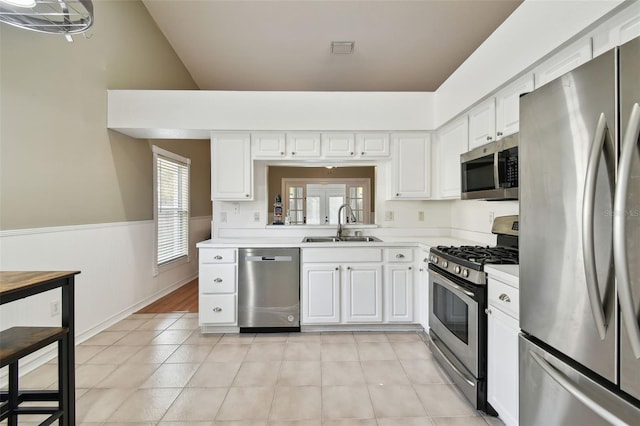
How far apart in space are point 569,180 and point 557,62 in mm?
1073

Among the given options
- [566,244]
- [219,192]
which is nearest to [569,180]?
[566,244]

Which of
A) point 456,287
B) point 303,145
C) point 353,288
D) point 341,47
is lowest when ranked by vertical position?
point 353,288

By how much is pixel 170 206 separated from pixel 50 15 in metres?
3.15

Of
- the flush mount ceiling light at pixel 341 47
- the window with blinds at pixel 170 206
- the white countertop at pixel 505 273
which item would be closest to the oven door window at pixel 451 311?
the white countertop at pixel 505 273

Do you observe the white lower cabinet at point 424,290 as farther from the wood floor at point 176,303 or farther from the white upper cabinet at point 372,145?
the wood floor at point 176,303

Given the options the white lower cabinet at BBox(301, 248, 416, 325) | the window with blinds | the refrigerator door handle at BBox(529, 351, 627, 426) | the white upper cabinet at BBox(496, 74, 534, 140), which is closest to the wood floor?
the window with blinds

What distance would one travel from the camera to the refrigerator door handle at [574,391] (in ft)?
3.05

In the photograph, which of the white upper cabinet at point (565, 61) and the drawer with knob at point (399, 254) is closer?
the white upper cabinet at point (565, 61)

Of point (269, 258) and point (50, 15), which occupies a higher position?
point (50, 15)

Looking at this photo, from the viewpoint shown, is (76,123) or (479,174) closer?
(479,174)

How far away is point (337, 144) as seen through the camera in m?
3.28

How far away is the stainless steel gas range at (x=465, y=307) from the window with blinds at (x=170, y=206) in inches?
139

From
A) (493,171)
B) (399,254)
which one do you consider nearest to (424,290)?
(399,254)

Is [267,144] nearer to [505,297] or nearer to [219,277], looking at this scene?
[219,277]
